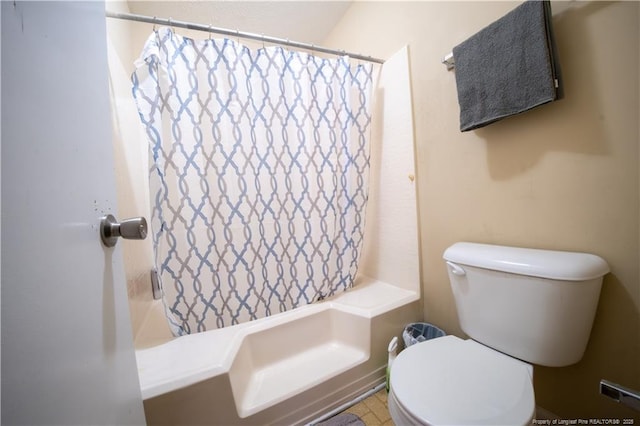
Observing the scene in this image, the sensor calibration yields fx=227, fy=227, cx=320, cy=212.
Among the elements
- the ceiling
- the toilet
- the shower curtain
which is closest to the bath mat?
the toilet

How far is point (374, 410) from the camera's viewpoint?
1006 mm

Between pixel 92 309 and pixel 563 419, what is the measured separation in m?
1.48

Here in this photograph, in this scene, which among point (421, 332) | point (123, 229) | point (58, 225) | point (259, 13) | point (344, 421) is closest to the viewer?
point (58, 225)

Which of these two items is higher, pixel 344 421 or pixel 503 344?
pixel 503 344

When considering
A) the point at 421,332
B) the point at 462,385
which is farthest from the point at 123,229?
the point at 421,332

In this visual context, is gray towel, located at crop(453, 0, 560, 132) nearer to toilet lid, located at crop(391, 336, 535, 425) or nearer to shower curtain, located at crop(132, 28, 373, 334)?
shower curtain, located at crop(132, 28, 373, 334)

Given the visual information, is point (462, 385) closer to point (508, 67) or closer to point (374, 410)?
point (374, 410)

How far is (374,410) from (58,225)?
1256 millimetres

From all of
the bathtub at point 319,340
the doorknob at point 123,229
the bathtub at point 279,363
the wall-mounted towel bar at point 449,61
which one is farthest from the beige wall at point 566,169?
the doorknob at point 123,229

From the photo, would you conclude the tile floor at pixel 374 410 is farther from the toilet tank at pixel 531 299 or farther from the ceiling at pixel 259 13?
the ceiling at pixel 259 13

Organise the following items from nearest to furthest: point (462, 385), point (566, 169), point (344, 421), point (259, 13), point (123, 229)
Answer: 1. point (123, 229)
2. point (462, 385)
3. point (566, 169)
4. point (344, 421)
5. point (259, 13)

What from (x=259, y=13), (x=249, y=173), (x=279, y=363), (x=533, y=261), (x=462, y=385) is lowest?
(x=279, y=363)

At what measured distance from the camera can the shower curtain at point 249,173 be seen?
950 millimetres

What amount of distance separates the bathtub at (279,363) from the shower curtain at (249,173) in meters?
0.11
